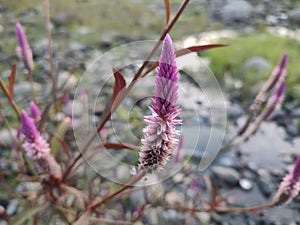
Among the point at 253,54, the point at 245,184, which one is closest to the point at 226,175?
the point at 245,184

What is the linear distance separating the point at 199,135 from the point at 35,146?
0.71 meters

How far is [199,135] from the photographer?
138 cm

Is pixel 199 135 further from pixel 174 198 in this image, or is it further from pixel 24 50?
pixel 24 50

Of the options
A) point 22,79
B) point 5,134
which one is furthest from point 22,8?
point 5,134

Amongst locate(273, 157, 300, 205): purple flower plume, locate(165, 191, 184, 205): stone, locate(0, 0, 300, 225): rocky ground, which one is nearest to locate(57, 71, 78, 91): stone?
locate(0, 0, 300, 225): rocky ground

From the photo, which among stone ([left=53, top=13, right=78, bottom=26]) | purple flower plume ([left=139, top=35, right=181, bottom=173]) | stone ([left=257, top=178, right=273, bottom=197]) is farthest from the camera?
stone ([left=53, top=13, right=78, bottom=26])

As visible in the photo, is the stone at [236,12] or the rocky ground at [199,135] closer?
the rocky ground at [199,135]

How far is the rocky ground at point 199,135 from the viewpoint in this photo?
1.12 metres

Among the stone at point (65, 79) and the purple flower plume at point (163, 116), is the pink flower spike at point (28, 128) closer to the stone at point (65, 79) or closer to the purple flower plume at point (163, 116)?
the purple flower plume at point (163, 116)

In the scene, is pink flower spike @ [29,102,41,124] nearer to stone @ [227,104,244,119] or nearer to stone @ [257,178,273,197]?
stone @ [257,178,273,197]

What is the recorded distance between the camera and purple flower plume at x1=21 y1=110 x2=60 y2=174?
0.80m

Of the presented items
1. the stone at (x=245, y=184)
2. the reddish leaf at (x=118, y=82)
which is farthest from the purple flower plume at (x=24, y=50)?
the stone at (x=245, y=184)

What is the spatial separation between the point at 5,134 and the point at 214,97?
1.37 meters

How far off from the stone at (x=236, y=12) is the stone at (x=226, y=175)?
2808 mm
